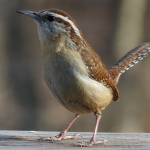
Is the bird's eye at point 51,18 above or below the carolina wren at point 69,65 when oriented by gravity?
above

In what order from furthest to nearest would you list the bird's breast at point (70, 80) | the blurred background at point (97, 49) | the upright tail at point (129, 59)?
the blurred background at point (97, 49), the upright tail at point (129, 59), the bird's breast at point (70, 80)

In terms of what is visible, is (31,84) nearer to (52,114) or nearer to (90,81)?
(52,114)

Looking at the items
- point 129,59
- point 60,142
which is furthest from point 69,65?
point 129,59

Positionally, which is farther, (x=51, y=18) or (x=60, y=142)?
(x=51, y=18)

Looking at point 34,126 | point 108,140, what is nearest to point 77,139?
point 108,140

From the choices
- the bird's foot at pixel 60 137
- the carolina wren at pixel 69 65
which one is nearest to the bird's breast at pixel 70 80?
the carolina wren at pixel 69 65

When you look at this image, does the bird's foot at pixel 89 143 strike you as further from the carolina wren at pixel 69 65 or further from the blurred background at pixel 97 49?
the blurred background at pixel 97 49

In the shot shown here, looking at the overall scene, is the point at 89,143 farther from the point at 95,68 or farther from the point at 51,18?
the point at 51,18

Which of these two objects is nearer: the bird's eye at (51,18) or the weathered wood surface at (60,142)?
the weathered wood surface at (60,142)
